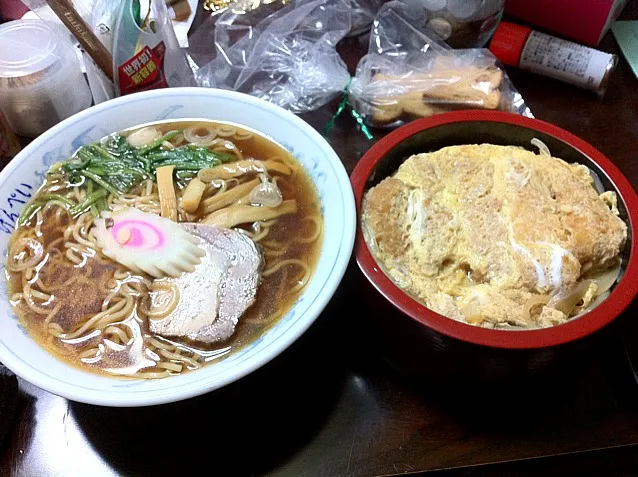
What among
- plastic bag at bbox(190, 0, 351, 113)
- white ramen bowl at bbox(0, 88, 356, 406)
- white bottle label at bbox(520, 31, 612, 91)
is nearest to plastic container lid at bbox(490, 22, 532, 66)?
white bottle label at bbox(520, 31, 612, 91)

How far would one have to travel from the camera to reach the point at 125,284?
107cm

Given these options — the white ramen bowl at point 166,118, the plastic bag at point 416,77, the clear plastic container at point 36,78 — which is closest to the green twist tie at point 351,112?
the plastic bag at point 416,77

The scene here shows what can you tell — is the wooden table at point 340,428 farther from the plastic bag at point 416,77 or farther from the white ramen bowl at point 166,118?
the plastic bag at point 416,77

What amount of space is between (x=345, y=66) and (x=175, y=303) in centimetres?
79

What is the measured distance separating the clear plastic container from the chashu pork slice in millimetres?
508

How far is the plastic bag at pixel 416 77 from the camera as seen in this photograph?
1.38 meters

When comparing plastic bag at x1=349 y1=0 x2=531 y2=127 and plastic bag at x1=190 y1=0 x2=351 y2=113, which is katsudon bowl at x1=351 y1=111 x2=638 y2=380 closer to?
plastic bag at x1=349 y1=0 x2=531 y2=127

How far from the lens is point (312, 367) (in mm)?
1061

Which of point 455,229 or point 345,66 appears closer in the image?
point 455,229

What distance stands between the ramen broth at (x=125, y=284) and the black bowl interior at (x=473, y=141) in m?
0.16

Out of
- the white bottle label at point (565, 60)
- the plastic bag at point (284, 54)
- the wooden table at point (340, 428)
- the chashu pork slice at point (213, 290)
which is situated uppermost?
the plastic bag at point (284, 54)

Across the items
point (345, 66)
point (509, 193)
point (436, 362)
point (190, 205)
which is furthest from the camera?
point (345, 66)

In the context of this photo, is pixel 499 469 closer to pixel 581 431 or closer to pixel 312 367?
pixel 581 431

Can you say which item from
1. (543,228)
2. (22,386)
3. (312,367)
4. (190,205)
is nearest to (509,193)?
(543,228)
